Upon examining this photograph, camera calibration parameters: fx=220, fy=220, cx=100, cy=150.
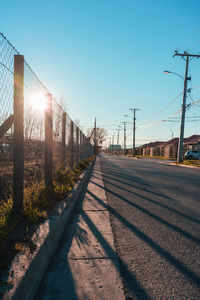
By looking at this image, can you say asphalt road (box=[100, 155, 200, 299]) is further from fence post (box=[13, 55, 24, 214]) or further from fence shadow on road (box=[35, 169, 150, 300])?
fence post (box=[13, 55, 24, 214])

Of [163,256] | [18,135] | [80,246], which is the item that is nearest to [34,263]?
[80,246]

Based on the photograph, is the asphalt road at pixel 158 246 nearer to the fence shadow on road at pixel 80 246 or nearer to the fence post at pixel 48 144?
the fence shadow on road at pixel 80 246

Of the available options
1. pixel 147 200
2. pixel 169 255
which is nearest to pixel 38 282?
pixel 169 255

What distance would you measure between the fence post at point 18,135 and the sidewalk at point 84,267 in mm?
871

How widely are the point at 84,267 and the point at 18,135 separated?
1898 mm

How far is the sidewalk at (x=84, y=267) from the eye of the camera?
184cm

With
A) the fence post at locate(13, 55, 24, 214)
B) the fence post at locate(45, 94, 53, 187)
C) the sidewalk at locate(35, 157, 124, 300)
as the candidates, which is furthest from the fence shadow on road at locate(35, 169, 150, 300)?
the fence post at locate(45, 94, 53, 187)

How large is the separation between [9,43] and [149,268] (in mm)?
3107

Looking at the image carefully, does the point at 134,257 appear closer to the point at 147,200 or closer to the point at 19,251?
the point at 19,251

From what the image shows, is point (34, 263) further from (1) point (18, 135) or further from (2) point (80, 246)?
(1) point (18, 135)

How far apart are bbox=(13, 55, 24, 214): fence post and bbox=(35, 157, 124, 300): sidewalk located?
34.3 inches

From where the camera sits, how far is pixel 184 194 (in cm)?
611

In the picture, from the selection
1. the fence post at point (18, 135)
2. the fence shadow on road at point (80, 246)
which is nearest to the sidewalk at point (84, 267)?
the fence shadow on road at point (80, 246)

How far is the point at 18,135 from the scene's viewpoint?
3064 mm
